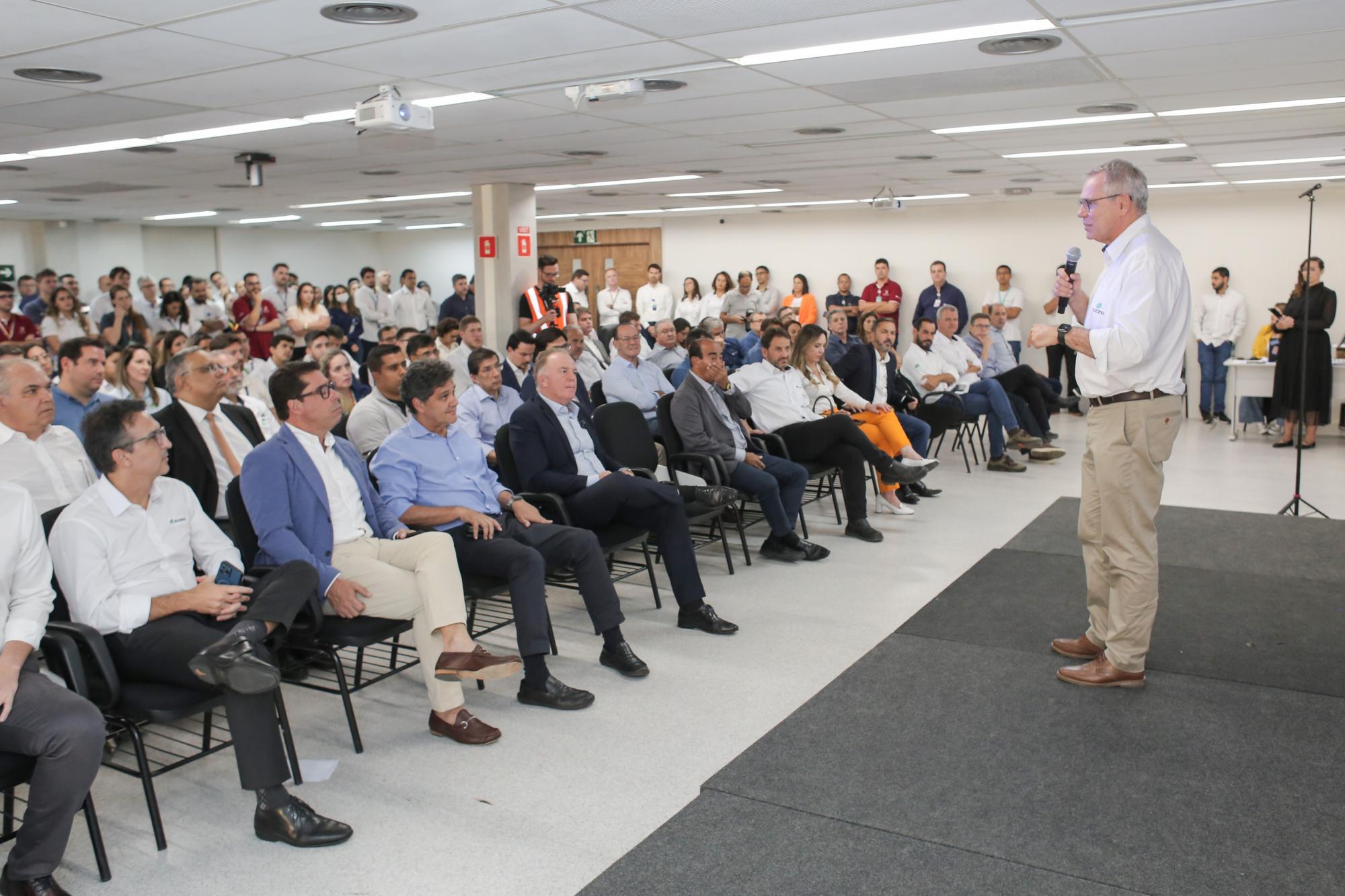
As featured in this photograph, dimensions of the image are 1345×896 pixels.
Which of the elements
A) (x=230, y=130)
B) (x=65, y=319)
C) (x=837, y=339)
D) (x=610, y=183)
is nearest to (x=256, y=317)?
(x=65, y=319)

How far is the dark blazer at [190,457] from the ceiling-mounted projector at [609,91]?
2.76m

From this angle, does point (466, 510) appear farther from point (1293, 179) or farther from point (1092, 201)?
point (1293, 179)

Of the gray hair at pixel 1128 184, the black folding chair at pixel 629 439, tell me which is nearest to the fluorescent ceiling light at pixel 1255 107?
the gray hair at pixel 1128 184

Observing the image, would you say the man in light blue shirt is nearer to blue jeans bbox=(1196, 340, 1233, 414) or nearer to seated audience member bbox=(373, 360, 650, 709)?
seated audience member bbox=(373, 360, 650, 709)

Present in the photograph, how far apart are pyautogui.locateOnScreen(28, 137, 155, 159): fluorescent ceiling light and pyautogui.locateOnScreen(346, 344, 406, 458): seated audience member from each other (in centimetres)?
404

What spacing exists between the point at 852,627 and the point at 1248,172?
853cm

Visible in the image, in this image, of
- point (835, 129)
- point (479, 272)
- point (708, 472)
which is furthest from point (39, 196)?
point (708, 472)

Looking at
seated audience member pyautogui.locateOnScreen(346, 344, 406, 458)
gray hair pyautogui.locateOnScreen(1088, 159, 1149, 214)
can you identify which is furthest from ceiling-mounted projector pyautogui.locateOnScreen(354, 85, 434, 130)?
gray hair pyautogui.locateOnScreen(1088, 159, 1149, 214)

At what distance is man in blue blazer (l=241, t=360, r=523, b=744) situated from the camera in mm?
3301

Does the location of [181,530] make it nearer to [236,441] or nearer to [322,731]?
[322,731]

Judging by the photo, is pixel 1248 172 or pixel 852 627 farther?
pixel 1248 172

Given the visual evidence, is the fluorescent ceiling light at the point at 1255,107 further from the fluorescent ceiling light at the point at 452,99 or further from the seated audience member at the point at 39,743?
the seated audience member at the point at 39,743

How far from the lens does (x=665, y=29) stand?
4562 mm

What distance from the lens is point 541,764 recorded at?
127 inches
